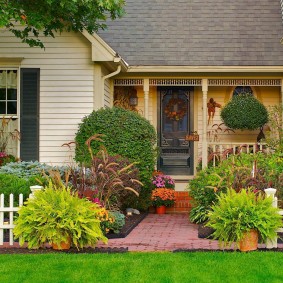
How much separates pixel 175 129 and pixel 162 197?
110 inches

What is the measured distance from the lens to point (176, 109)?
60.5 feet

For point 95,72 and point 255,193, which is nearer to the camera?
point 255,193

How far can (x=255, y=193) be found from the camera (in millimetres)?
10141

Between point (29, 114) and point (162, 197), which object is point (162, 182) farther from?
point (29, 114)

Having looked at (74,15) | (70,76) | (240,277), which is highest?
(74,15)

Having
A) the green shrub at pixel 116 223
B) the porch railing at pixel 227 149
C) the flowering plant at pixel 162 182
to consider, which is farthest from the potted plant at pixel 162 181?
the green shrub at pixel 116 223

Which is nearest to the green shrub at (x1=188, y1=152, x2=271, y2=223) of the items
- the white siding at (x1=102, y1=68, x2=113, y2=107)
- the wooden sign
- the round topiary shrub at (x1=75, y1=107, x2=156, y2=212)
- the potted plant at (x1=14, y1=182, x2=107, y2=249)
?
the round topiary shrub at (x1=75, y1=107, x2=156, y2=212)

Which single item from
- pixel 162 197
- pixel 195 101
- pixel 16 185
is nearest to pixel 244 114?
pixel 195 101

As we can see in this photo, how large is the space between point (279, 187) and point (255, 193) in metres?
1.33

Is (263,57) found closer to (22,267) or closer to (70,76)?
(70,76)

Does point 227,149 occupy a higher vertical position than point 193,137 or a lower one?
lower

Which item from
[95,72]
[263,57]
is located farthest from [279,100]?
[95,72]

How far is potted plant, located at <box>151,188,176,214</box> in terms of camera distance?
1619 cm

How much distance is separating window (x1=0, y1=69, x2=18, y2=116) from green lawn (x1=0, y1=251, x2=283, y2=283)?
7.38 m
